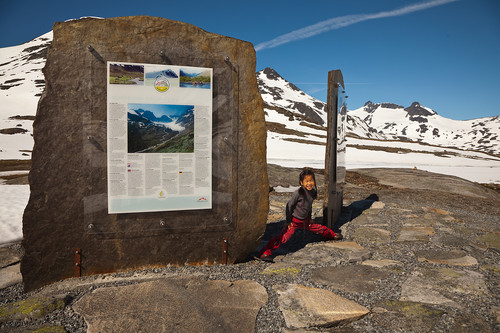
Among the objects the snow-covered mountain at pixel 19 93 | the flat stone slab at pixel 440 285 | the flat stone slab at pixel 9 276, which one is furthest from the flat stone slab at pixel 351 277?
the snow-covered mountain at pixel 19 93

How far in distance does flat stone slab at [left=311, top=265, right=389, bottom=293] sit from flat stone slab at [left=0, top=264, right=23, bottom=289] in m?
3.66

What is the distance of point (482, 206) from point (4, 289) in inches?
428

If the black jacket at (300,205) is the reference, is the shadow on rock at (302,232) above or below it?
below

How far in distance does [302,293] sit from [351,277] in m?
0.86

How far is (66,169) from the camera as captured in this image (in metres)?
3.84

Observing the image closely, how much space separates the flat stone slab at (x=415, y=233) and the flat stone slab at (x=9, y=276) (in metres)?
5.77

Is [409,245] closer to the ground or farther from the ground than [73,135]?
closer to the ground

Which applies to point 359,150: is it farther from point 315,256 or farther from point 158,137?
point 158,137

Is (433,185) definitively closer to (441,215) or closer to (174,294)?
(441,215)

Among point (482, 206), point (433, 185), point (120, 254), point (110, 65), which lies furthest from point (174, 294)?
point (433, 185)

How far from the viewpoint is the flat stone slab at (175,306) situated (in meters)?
2.85

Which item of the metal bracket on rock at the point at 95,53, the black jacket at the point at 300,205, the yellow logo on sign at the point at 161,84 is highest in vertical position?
the metal bracket on rock at the point at 95,53

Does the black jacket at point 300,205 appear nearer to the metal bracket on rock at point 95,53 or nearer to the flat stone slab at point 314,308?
the flat stone slab at point 314,308

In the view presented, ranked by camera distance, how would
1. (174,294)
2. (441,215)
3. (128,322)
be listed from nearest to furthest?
1. (128,322)
2. (174,294)
3. (441,215)
